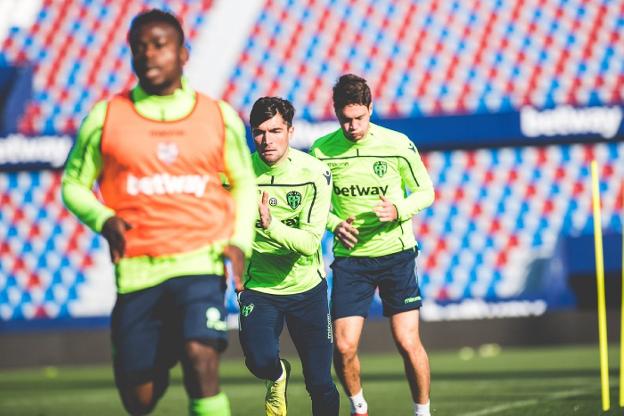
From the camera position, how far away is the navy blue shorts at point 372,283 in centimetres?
584

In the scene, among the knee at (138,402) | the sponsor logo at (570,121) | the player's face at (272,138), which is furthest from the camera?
the sponsor logo at (570,121)

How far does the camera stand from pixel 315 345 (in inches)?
210

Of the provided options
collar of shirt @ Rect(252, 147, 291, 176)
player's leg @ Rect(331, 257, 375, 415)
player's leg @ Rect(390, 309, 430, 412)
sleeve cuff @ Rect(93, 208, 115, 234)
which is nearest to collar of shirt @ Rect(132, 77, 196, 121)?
sleeve cuff @ Rect(93, 208, 115, 234)

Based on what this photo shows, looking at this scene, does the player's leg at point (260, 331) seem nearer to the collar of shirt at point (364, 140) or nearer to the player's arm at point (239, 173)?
the collar of shirt at point (364, 140)

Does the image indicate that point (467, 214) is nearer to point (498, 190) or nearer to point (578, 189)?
point (498, 190)

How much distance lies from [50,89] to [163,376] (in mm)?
14178

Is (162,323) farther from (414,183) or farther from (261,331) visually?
(414,183)

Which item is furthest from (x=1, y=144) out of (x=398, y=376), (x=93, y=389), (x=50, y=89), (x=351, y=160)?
(x=351, y=160)

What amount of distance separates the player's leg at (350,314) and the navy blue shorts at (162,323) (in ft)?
6.34

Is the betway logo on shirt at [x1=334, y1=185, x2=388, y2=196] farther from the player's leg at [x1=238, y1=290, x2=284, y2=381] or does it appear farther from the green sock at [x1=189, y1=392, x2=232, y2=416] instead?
the green sock at [x1=189, y1=392, x2=232, y2=416]

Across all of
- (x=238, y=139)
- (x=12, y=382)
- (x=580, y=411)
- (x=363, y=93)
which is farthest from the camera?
(x=12, y=382)

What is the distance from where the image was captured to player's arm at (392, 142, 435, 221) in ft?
19.0

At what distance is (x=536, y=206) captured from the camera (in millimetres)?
16062

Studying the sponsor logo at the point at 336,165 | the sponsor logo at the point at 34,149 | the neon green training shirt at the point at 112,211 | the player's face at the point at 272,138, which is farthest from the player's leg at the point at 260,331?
the sponsor logo at the point at 34,149
